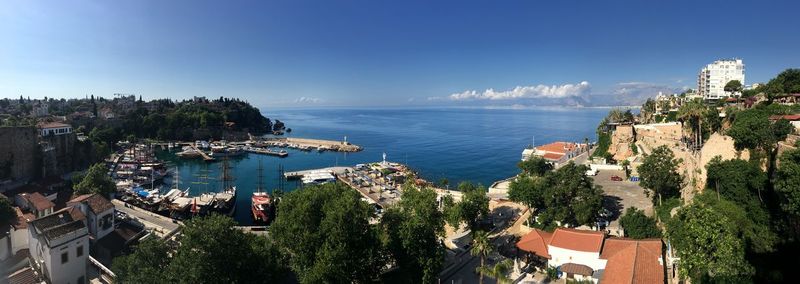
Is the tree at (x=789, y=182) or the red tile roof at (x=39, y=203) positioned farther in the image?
A: the red tile roof at (x=39, y=203)

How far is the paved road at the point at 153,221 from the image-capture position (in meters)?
26.6

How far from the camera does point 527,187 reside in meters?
26.6

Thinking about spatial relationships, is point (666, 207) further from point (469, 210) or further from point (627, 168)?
point (627, 168)

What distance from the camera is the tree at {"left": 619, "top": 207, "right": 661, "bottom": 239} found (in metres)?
20.4

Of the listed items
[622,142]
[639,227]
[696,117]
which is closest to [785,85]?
[696,117]

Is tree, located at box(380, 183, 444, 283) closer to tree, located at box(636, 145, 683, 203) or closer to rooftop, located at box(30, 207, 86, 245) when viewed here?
rooftop, located at box(30, 207, 86, 245)

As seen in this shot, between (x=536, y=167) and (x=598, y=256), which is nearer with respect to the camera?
(x=598, y=256)

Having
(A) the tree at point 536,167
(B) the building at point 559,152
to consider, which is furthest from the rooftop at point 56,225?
(B) the building at point 559,152

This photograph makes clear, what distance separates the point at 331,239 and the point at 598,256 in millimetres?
12110

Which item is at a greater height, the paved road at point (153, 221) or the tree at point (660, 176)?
the tree at point (660, 176)

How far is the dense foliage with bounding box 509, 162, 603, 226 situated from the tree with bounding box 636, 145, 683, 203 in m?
3.31

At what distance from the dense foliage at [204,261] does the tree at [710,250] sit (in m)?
15.4

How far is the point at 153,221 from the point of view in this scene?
28.9 metres

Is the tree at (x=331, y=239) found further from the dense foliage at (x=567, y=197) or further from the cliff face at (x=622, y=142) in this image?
the cliff face at (x=622, y=142)
